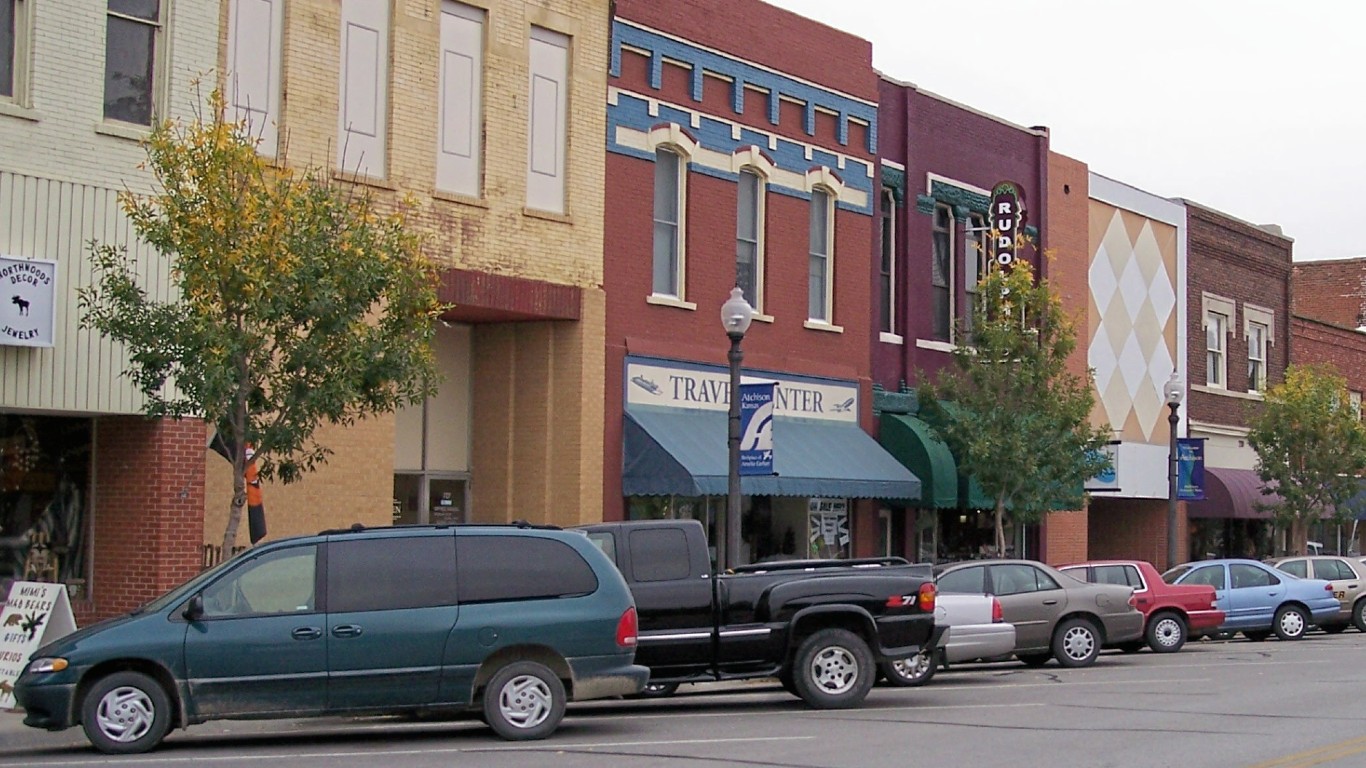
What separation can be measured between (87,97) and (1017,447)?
52.3 ft

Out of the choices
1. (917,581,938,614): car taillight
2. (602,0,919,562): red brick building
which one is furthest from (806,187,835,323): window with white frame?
(917,581,938,614): car taillight

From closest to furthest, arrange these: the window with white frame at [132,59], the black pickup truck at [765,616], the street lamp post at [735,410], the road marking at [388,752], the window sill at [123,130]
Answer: the road marking at [388,752] < the black pickup truck at [765,616] < the window sill at [123,130] < the window with white frame at [132,59] < the street lamp post at [735,410]

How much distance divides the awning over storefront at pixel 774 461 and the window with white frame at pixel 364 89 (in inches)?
227

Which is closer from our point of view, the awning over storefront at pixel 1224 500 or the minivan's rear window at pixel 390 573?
the minivan's rear window at pixel 390 573

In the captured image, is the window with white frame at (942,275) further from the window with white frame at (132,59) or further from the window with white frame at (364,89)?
the window with white frame at (132,59)

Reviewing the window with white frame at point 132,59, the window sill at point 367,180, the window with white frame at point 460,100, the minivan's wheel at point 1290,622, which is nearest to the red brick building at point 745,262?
the window with white frame at point 460,100

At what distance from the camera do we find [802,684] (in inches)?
676

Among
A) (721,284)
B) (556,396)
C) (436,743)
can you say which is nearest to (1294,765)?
(436,743)

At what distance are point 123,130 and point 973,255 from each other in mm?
18628

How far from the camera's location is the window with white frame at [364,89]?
21625 millimetres

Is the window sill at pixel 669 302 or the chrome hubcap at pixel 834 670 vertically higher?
the window sill at pixel 669 302

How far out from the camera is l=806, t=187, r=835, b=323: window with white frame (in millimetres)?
29562

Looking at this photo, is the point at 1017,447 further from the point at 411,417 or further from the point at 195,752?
the point at 195,752

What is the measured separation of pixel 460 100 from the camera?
23.2 m
